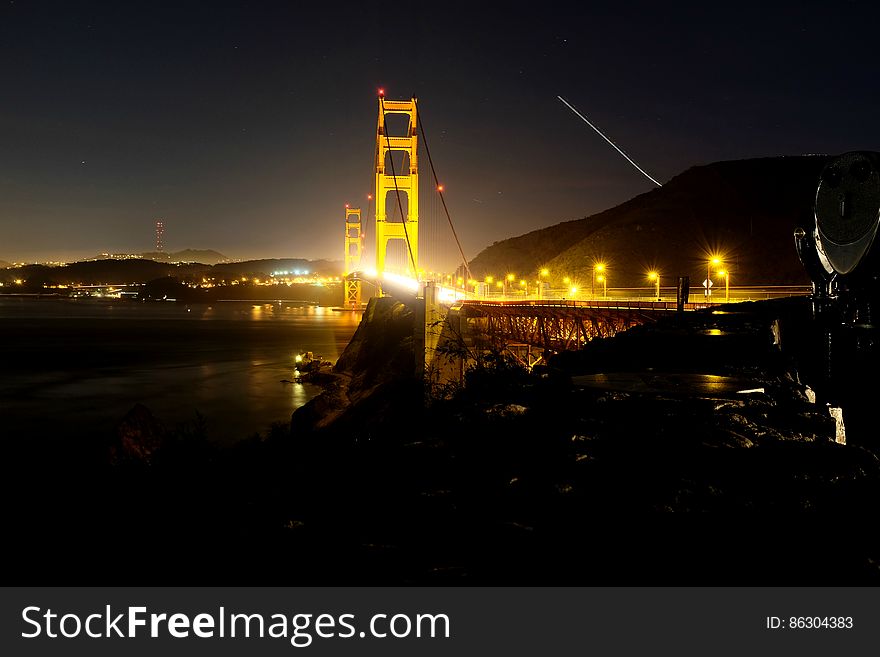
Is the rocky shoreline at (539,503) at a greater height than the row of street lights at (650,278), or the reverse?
the row of street lights at (650,278)

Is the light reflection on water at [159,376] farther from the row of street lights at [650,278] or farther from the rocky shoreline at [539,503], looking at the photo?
the row of street lights at [650,278]

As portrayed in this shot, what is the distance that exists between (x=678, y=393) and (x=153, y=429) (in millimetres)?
10605

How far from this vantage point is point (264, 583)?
3.50 m

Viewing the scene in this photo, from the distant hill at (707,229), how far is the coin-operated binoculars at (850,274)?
67.3 m

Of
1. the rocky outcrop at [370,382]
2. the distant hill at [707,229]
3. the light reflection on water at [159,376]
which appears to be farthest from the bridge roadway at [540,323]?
the distant hill at [707,229]

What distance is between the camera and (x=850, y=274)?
5812 mm

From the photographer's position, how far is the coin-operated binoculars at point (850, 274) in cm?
550

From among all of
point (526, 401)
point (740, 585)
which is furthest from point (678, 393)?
point (740, 585)

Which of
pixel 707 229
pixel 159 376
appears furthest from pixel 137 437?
pixel 707 229

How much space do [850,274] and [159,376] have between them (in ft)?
132

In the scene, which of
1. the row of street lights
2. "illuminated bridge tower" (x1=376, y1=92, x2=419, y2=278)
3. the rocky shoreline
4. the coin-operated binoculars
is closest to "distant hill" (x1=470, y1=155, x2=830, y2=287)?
the row of street lights

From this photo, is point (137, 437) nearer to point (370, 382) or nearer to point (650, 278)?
point (370, 382)

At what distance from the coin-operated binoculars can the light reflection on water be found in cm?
1862
